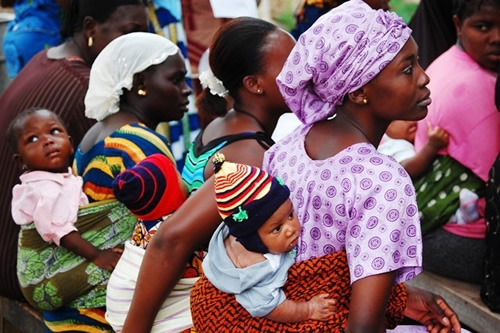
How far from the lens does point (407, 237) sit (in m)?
2.05

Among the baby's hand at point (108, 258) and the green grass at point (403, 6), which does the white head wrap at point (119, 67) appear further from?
the green grass at point (403, 6)

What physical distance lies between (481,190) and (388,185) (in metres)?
1.69

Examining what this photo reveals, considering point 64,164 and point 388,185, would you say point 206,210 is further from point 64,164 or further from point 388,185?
point 64,164

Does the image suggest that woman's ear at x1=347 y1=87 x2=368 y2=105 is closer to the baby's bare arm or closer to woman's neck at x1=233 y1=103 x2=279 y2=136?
the baby's bare arm

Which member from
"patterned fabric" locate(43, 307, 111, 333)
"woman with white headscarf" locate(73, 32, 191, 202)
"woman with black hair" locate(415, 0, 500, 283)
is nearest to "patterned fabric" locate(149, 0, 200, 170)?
"woman with white headscarf" locate(73, 32, 191, 202)

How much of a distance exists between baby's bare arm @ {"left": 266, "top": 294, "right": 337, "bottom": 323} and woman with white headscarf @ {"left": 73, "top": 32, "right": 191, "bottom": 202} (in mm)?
1381

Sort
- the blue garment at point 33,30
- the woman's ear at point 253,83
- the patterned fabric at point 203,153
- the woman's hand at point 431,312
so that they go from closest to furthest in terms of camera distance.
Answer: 1. the woman's hand at point 431,312
2. the patterned fabric at point 203,153
3. the woman's ear at point 253,83
4. the blue garment at point 33,30

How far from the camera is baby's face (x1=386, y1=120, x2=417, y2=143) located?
4.09 metres

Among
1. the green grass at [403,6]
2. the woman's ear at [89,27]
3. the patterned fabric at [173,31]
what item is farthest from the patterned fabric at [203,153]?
the green grass at [403,6]

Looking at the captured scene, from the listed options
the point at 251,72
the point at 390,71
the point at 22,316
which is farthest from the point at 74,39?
the point at 390,71

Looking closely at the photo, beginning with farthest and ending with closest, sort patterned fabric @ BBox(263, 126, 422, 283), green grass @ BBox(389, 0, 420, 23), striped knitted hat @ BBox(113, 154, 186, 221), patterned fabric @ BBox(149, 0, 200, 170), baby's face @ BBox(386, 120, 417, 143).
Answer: green grass @ BBox(389, 0, 420, 23) < patterned fabric @ BBox(149, 0, 200, 170) < baby's face @ BBox(386, 120, 417, 143) < striped knitted hat @ BBox(113, 154, 186, 221) < patterned fabric @ BBox(263, 126, 422, 283)

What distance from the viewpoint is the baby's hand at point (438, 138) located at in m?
3.57

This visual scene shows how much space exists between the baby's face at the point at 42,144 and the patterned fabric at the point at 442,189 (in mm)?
1563

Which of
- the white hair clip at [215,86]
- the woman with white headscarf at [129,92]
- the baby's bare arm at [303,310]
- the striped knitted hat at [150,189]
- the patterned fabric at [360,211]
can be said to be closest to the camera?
the patterned fabric at [360,211]
